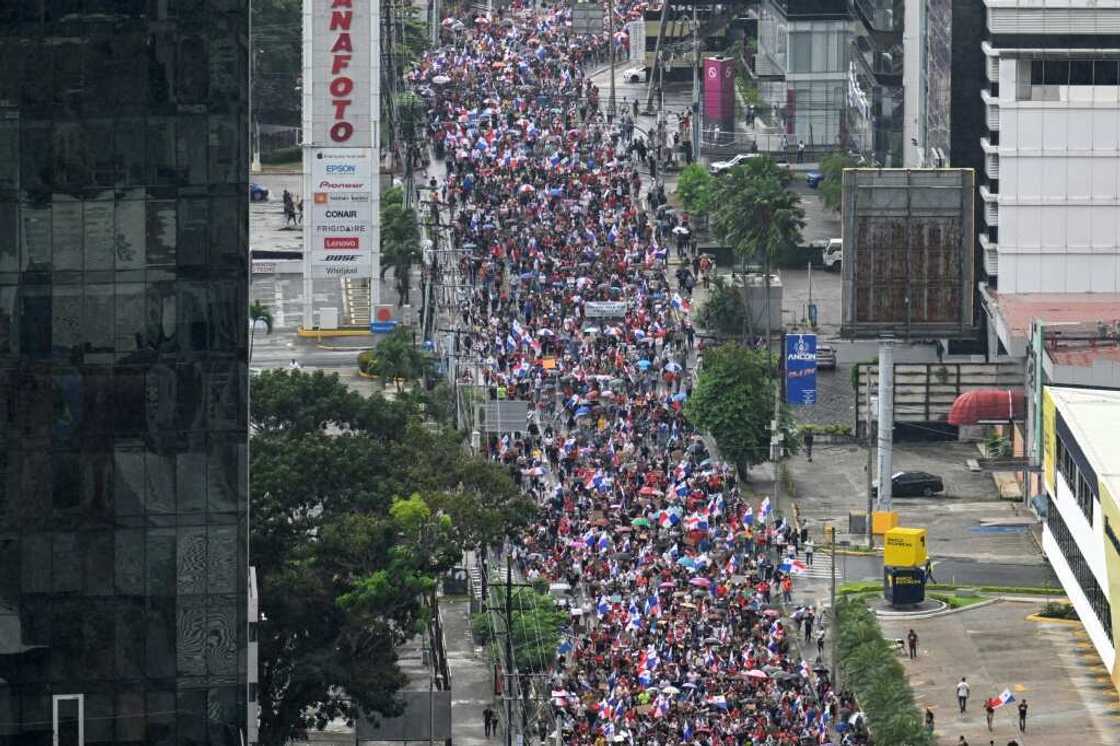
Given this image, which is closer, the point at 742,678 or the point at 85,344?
the point at 85,344

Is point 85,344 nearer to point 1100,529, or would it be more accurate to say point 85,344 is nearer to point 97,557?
point 97,557

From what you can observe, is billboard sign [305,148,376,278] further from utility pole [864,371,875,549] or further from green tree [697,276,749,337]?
utility pole [864,371,875,549]

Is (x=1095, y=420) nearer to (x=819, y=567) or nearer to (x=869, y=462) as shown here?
(x=819, y=567)

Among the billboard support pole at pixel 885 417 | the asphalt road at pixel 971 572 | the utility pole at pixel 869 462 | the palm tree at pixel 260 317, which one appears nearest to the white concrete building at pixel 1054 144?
the utility pole at pixel 869 462

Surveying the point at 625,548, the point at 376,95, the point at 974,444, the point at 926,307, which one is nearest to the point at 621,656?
the point at 625,548

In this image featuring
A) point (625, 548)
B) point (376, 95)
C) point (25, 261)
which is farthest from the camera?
point (376, 95)

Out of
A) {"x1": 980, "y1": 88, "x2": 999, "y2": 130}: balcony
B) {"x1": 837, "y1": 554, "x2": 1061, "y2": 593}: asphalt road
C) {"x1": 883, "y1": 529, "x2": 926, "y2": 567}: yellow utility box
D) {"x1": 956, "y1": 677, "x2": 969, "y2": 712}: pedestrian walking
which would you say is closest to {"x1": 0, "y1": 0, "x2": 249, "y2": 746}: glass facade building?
{"x1": 956, "y1": 677, "x2": 969, "y2": 712}: pedestrian walking

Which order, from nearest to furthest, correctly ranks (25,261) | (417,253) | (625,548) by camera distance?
(25,261) → (625,548) → (417,253)
